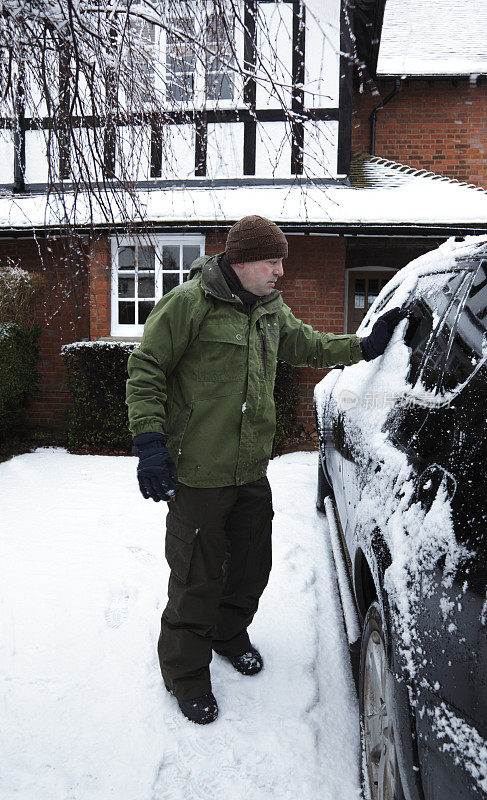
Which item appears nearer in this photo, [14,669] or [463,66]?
[14,669]

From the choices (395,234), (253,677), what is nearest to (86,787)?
(253,677)

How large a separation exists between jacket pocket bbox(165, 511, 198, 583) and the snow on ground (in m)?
0.58

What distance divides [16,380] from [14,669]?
5.03m

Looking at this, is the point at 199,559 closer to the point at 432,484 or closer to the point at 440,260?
the point at 432,484

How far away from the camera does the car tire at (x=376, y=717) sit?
4.89ft

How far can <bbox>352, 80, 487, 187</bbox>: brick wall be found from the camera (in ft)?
33.0

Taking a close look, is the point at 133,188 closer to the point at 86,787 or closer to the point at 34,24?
the point at 34,24

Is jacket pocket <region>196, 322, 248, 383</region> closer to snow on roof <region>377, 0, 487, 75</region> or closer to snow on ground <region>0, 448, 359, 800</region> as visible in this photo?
snow on ground <region>0, 448, 359, 800</region>

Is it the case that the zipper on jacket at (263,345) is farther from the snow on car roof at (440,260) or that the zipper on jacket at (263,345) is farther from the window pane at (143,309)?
the window pane at (143,309)

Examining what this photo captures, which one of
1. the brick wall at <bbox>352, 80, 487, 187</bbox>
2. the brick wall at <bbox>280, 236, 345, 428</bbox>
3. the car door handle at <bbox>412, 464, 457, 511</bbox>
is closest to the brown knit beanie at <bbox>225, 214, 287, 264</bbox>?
the car door handle at <bbox>412, 464, 457, 511</bbox>

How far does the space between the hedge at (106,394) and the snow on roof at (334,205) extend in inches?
62.1

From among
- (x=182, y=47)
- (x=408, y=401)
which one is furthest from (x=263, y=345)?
(x=182, y=47)

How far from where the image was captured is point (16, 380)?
23.3 feet

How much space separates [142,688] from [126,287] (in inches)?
269
